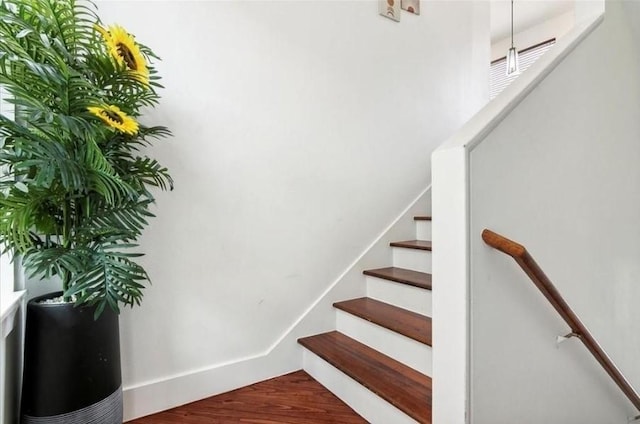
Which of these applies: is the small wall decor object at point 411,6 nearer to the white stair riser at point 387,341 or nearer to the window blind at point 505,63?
the white stair riser at point 387,341

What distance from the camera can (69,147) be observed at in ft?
3.87

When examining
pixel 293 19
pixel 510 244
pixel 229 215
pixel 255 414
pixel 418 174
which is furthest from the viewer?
pixel 418 174

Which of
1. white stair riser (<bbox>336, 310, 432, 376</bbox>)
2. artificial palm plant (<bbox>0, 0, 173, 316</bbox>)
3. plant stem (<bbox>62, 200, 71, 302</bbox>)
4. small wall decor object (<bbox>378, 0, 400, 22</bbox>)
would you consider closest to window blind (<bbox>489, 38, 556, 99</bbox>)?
small wall decor object (<bbox>378, 0, 400, 22</bbox>)

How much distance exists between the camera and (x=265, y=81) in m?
2.05

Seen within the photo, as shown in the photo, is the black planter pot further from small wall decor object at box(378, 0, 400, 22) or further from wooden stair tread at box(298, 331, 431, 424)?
small wall decor object at box(378, 0, 400, 22)

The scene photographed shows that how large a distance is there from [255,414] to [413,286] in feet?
3.46

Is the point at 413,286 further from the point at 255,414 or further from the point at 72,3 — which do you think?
the point at 72,3

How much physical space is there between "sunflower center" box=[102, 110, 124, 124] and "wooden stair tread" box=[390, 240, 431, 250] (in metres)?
1.81

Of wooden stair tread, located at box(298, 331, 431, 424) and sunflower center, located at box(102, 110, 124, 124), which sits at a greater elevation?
sunflower center, located at box(102, 110, 124, 124)

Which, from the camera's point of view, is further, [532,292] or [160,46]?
[160,46]

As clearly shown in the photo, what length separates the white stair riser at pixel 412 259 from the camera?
228cm

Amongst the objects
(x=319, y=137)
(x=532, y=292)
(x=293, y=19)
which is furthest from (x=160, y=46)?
(x=532, y=292)

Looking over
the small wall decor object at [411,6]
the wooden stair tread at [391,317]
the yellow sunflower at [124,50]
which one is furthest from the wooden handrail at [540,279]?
the small wall decor object at [411,6]

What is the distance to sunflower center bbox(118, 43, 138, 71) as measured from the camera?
1.21 meters
